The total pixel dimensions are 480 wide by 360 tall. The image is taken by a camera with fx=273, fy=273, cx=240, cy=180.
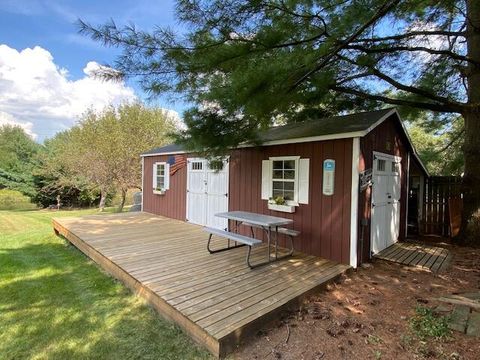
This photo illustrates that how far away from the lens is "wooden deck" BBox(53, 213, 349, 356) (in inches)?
97.3

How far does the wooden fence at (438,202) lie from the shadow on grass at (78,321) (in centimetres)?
687

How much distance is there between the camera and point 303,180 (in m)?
4.79

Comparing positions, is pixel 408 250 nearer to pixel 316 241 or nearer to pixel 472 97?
pixel 316 241

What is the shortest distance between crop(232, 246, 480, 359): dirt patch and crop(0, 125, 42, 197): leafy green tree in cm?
2124

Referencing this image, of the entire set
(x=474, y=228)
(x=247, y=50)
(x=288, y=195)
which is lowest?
(x=474, y=228)

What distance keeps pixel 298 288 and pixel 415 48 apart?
4277mm

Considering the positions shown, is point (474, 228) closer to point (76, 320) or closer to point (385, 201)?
point (385, 201)

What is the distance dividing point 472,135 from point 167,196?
756cm

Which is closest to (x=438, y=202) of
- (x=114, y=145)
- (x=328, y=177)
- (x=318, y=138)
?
(x=328, y=177)

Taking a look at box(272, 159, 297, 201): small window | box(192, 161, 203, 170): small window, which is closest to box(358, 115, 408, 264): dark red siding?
box(272, 159, 297, 201): small window

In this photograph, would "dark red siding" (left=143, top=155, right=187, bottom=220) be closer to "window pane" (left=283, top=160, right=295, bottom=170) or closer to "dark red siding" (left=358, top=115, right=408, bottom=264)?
"window pane" (left=283, top=160, right=295, bottom=170)

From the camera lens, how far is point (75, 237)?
561 centimetres

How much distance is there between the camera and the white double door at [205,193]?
648 centimetres

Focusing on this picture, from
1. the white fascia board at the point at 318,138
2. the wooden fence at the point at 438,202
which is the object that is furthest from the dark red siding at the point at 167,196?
the wooden fence at the point at 438,202
